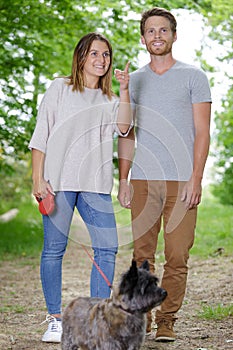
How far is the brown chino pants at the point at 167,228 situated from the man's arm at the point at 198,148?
0.09 m

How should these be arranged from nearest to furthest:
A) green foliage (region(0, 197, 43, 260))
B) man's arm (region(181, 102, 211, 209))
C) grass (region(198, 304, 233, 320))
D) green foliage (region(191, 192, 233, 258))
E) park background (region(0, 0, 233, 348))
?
man's arm (region(181, 102, 211, 209)), grass (region(198, 304, 233, 320)), park background (region(0, 0, 233, 348)), green foliage (region(191, 192, 233, 258)), green foliage (region(0, 197, 43, 260))

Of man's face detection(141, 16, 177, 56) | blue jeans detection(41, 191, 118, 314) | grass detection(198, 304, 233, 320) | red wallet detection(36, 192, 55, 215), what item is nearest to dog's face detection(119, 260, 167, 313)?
blue jeans detection(41, 191, 118, 314)

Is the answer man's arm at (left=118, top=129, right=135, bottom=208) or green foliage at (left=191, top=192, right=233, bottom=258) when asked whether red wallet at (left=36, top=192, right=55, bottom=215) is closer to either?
man's arm at (left=118, top=129, right=135, bottom=208)

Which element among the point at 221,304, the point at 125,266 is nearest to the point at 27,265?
the point at 125,266

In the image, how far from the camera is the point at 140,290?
143 inches

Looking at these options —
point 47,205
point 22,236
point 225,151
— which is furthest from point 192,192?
point 225,151

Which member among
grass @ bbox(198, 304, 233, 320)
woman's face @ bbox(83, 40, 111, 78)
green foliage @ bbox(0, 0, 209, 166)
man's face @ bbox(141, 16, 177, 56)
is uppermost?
green foliage @ bbox(0, 0, 209, 166)

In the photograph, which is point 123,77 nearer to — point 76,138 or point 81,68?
point 81,68

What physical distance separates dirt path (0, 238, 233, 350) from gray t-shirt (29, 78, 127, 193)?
4.18 ft

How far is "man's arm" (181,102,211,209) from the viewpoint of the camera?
15.7ft

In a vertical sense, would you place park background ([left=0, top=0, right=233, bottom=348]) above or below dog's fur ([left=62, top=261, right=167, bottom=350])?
above

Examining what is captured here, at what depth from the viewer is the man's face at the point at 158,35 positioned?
4.82 metres

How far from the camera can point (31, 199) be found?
1894 centimetres

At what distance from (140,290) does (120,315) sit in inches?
9.4
